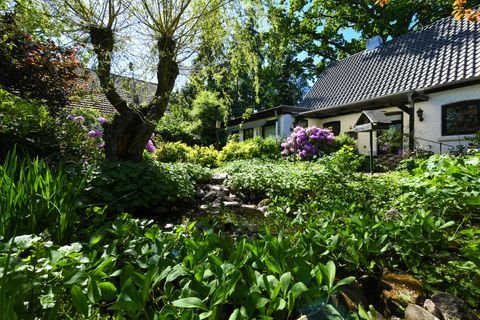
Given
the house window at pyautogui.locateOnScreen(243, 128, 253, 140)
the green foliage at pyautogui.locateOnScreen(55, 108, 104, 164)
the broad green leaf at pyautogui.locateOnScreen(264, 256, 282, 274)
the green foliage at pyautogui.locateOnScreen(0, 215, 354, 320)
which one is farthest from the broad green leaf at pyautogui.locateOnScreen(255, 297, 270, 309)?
the house window at pyautogui.locateOnScreen(243, 128, 253, 140)

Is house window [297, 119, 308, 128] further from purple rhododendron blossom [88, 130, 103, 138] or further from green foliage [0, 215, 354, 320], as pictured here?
green foliage [0, 215, 354, 320]

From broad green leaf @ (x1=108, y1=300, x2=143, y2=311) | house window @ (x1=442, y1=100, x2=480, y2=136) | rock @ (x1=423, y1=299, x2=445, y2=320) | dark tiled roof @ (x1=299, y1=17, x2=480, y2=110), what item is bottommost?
rock @ (x1=423, y1=299, x2=445, y2=320)

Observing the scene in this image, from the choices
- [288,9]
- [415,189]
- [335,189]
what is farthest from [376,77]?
[415,189]

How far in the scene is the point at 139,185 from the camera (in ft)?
12.3

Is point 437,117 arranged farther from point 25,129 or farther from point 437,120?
point 25,129

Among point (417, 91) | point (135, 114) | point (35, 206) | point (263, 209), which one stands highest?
point (417, 91)

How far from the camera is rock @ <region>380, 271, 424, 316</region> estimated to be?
4.43 feet

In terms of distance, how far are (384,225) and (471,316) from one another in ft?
1.74

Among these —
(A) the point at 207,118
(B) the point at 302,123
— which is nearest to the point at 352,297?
(B) the point at 302,123

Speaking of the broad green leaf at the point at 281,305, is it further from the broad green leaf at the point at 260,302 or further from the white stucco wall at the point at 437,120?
the white stucco wall at the point at 437,120

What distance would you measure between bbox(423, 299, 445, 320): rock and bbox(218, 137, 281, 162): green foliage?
854 centimetres

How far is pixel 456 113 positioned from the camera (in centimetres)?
860

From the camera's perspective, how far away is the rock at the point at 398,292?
135 centimetres

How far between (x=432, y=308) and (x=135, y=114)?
438cm
